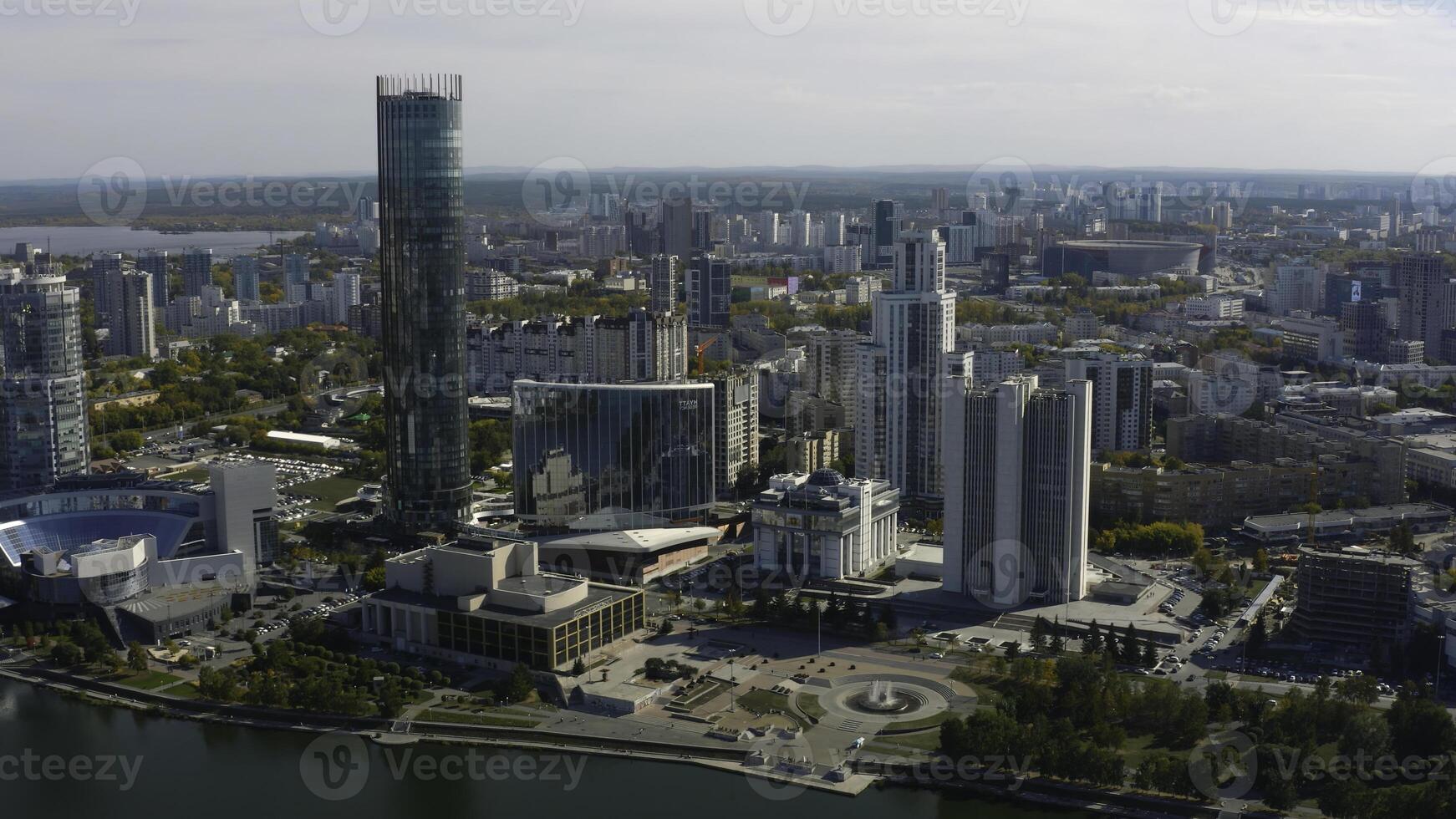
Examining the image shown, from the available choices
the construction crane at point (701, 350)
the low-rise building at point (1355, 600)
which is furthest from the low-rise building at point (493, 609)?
the construction crane at point (701, 350)

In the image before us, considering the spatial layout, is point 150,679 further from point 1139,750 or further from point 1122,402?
point 1122,402

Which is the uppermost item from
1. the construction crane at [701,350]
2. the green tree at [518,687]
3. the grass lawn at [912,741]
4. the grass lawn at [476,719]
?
the construction crane at [701,350]

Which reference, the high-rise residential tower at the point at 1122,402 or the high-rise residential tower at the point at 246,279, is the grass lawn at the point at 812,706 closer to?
the high-rise residential tower at the point at 1122,402

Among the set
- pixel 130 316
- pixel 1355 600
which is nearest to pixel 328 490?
pixel 1355 600

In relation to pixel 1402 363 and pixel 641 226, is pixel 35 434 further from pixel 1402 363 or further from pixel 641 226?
pixel 641 226

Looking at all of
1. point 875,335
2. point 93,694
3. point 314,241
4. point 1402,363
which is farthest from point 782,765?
point 314,241

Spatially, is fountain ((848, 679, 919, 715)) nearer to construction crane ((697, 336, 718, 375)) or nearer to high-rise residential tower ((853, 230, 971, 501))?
high-rise residential tower ((853, 230, 971, 501))

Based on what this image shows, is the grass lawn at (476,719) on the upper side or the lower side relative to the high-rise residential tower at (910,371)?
lower
